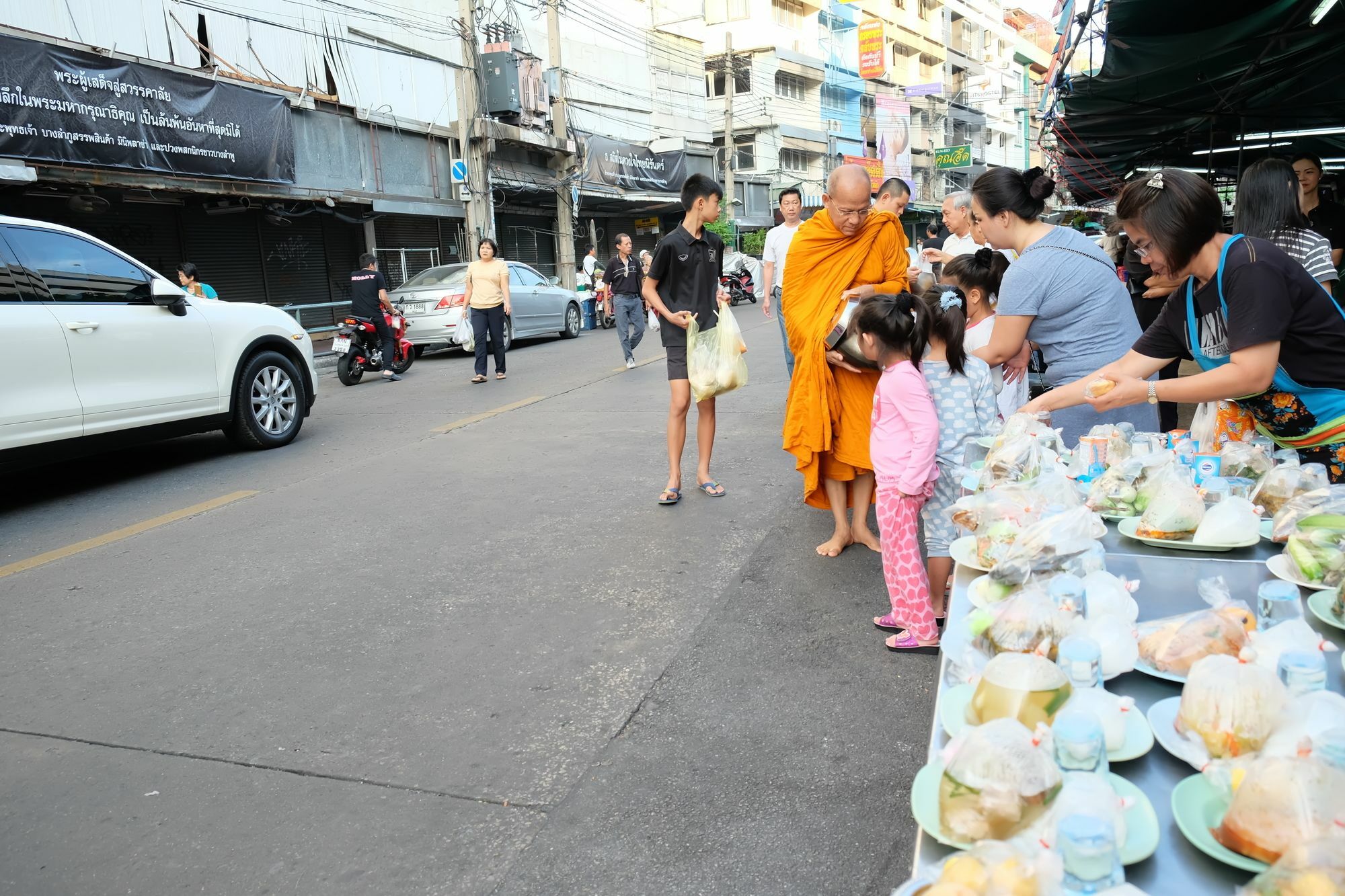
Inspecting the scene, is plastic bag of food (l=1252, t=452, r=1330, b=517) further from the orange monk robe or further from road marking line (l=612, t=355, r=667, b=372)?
road marking line (l=612, t=355, r=667, b=372)

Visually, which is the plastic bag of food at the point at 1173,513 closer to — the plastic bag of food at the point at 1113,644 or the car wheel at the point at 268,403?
the plastic bag of food at the point at 1113,644

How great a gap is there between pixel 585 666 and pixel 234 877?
134 cm

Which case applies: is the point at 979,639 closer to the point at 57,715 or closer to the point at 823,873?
the point at 823,873

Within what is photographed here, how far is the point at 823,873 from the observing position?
2191 millimetres

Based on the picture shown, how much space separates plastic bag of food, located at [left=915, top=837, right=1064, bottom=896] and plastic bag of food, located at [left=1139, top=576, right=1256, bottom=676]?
1.82 feet

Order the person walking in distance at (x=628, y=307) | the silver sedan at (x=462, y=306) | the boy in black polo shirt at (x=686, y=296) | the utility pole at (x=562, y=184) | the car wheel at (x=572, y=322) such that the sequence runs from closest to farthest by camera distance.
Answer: the boy in black polo shirt at (x=686, y=296)
the person walking in distance at (x=628, y=307)
the silver sedan at (x=462, y=306)
the car wheel at (x=572, y=322)
the utility pole at (x=562, y=184)

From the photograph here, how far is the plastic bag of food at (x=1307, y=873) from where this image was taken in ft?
3.03

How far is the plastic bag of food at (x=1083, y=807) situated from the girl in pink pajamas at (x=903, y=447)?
84.6 inches

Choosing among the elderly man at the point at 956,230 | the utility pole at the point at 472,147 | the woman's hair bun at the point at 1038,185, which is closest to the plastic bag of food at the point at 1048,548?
the woman's hair bun at the point at 1038,185

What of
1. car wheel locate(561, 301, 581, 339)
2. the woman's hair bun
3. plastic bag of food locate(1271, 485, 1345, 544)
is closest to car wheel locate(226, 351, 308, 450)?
the woman's hair bun

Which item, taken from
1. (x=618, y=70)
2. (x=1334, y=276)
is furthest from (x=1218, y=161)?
(x=618, y=70)

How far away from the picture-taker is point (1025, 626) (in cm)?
152

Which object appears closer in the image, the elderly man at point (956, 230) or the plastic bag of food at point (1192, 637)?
the plastic bag of food at point (1192, 637)

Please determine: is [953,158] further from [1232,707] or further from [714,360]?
[1232,707]
